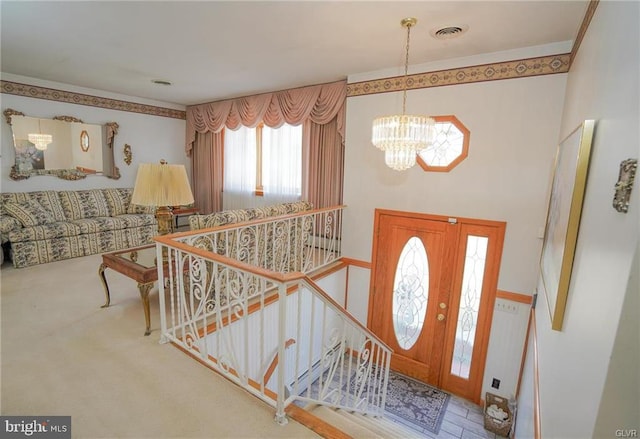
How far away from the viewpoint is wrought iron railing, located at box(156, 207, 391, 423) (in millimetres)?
1829

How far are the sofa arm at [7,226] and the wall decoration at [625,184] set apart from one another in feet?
18.8

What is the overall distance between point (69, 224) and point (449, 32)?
5387mm

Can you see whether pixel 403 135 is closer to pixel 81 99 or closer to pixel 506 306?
pixel 506 306

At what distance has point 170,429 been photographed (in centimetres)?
164

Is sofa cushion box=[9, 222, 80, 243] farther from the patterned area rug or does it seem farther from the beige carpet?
the patterned area rug

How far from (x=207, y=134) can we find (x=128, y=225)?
7.82ft

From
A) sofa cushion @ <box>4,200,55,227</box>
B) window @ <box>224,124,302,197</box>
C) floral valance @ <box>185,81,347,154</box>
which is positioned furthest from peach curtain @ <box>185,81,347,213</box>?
sofa cushion @ <box>4,200,55,227</box>

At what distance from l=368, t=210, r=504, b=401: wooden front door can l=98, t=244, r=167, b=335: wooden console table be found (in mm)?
2588

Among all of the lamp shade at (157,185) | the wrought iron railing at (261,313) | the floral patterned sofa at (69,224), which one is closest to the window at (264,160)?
the wrought iron railing at (261,313)

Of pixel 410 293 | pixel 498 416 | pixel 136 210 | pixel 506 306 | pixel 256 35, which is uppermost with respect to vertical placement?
pixel 256 35

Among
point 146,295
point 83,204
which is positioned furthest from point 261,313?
point 83,204

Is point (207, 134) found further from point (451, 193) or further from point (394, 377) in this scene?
point (394, 377)

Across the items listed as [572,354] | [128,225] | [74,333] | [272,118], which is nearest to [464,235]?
[572,354]

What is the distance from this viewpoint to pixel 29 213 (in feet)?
13.9
